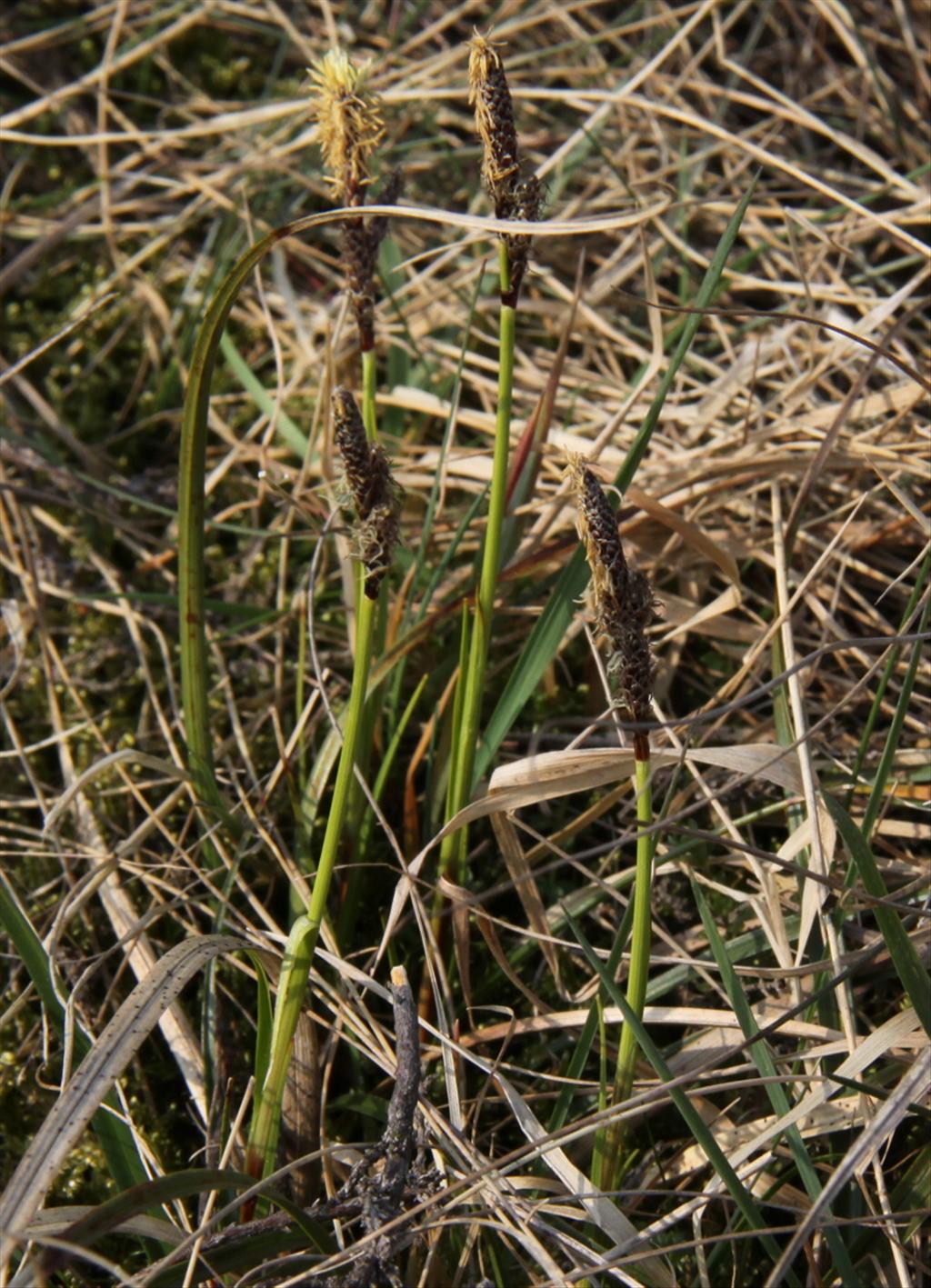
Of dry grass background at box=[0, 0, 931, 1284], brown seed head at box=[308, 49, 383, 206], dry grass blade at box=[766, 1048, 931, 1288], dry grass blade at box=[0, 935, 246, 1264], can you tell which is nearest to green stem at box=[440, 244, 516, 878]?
dry grass background at box=[0, 0, 931, 1284]

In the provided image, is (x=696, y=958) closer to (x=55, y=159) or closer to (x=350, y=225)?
(x=350, y=225)

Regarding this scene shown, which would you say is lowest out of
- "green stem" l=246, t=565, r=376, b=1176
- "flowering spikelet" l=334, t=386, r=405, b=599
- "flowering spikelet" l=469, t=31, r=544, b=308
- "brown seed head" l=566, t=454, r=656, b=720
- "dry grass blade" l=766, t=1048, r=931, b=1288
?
"dry grass blade" l=766, t=1048, r=931, b=1288

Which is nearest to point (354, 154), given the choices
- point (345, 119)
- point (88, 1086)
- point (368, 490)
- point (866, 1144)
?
point (345, 119)

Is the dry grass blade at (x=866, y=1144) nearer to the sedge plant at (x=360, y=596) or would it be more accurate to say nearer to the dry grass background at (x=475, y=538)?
the dry grass background at (x=475, y=538)

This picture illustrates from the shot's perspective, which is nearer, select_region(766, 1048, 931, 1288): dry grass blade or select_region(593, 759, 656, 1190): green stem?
select_region(766, 1048, 931, 1288): dry grass blade

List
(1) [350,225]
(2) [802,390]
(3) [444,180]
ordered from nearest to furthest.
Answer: (1) [350,225]
(2) [802,390]
(3) [444,180]

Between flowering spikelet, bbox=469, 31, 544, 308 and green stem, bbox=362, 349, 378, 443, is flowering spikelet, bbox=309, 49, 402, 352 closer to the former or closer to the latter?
green stem, bbox=362, 349, 378, 443

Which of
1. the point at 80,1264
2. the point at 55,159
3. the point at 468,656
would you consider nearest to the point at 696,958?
the point at 468,656

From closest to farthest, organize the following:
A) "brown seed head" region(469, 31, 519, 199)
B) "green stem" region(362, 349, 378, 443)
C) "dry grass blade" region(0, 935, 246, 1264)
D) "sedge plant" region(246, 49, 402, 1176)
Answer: "dry grass blade" region(0, 935, 246, 1264)
"brown seed head" region(469, 31, 519, 199)
"sedge plant" region(246, 49, 402, 1176)
"green stem" region(362, 349, 378, 443)
